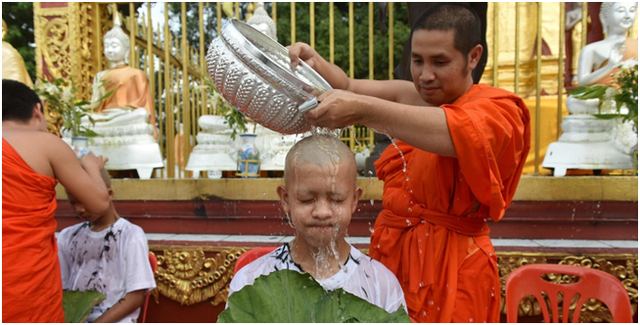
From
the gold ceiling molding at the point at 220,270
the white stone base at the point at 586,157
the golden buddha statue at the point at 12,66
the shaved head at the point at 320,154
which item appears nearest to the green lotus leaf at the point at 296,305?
the shaved head at the point at 320,154

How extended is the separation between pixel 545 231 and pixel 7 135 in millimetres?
3103

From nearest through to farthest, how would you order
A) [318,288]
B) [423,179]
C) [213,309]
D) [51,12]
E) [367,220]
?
[318,288] < [423,179] < [213,309] < [367,220] < [51,12]

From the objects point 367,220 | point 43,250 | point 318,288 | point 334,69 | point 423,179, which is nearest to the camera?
point 318,288

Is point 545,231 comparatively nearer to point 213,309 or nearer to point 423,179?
point 423,179

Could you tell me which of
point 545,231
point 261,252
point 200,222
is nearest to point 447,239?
point 261,252

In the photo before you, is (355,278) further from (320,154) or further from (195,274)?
(195,274)

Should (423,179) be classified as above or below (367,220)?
above

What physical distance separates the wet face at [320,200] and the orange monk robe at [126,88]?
425cm

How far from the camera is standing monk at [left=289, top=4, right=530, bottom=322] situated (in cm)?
128

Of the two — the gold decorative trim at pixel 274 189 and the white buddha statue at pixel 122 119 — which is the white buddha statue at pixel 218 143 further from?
the gold decorative trim at pixel 274 189

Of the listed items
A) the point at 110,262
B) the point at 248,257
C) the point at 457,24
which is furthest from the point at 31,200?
the point at 457,24

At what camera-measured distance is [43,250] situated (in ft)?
6.83

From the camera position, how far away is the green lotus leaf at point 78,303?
210 centimetres

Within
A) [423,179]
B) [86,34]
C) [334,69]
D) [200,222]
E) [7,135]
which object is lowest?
[200,222]
